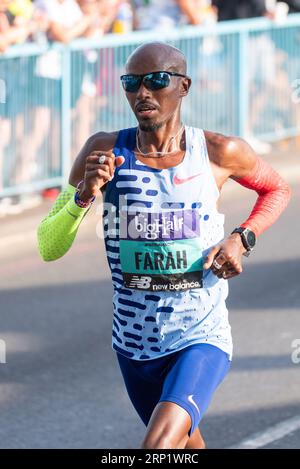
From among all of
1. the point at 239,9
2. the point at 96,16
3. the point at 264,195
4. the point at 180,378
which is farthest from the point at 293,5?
the point at 180,378

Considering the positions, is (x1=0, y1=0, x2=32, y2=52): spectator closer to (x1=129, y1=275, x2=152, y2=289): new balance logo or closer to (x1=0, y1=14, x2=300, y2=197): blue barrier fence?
(x1=0, y1=14, x2=300, y2=197): blue barrier fence

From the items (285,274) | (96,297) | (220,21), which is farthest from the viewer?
(220,21)

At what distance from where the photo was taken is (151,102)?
5.39 meters

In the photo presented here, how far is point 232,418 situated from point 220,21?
9.59 metres

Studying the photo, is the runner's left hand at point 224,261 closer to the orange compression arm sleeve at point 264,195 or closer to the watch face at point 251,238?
the watch face at point 251,238

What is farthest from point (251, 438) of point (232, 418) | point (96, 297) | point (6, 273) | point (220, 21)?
point (220, 21)

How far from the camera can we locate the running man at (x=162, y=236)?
539cm

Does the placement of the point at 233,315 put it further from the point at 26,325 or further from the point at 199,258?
the point at 199,258

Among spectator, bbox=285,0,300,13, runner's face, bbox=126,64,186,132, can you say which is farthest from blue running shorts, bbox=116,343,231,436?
spectator, bbox=285,0,300,13

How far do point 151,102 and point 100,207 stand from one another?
6.49 metres

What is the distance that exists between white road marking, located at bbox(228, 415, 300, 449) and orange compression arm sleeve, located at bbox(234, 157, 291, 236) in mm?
1733

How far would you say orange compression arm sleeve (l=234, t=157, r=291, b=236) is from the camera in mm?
5729

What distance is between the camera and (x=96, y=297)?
10273mm

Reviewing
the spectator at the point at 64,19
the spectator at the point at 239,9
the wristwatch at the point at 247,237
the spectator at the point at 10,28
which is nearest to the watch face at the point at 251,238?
the wristwatch at the point at 247,237
